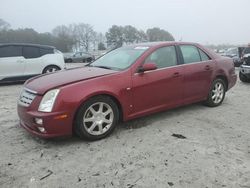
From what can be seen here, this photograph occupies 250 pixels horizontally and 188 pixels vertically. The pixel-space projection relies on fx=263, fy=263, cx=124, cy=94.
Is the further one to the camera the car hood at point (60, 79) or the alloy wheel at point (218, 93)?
the alloy wheel at point (218, 93)

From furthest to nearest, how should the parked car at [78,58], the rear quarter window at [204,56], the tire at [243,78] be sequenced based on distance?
the parked car at [78,58] < the tire at [243,78] < the rear quarter window at [204,56]

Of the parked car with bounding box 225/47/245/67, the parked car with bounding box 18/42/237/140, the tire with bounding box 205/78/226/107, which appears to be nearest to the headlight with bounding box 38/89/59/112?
the parked car with bounding box 18/42/237/140

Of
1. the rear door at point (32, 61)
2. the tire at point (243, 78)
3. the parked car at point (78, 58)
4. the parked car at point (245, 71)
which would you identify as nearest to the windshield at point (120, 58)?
the rear door at point (32, 61)


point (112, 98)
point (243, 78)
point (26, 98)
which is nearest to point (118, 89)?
point (112, 98)

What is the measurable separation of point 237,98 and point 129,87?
374cm

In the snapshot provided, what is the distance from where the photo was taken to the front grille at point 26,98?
12.2ft

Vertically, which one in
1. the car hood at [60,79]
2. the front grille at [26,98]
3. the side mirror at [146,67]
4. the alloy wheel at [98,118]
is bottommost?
the alloy wheel at [98,118]

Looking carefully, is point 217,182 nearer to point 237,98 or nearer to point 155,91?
point 155,91

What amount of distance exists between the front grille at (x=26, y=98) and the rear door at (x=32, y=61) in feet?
18.3

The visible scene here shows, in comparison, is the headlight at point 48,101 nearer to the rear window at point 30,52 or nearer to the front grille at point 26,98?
the front grille at point 26,98

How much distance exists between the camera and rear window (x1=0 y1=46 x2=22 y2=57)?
29.8 ft

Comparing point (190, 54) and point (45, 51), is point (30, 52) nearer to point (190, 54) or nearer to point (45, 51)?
point (45, 51)

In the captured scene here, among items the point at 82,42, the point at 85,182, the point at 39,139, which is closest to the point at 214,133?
the point at 85,182

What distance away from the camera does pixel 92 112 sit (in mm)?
3805
